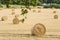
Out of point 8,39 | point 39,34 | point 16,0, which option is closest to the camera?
point 16,0

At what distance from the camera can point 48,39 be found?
62.3 ft

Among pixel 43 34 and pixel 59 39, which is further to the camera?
pixel 43 34

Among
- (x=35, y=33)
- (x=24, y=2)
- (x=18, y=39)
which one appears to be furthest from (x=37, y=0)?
(x=35, y=33)

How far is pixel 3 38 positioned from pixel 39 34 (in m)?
2.96

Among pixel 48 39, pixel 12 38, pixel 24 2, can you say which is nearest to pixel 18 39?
pixel 12 38

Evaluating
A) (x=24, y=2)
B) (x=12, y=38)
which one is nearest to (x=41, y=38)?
(x=12, y=38)

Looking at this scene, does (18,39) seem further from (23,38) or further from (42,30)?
(42,30)

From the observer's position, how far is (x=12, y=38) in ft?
63.2

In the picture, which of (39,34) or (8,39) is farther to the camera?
(39,34)

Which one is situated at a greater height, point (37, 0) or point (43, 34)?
point (37, 0)

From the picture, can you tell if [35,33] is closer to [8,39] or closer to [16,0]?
[8,39]

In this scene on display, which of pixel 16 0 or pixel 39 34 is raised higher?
pixel 16 0

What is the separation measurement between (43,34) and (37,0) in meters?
7.11

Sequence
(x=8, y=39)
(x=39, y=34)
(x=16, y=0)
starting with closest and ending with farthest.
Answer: (x=16, y=0)
(x=8, y=39)
(x=39, y=34)
